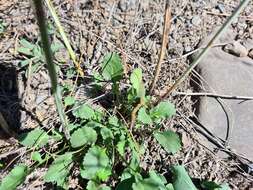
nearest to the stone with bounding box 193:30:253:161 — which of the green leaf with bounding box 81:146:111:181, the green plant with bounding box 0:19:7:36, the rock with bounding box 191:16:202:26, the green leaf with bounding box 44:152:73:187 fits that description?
the rock with bounding box 191:16:202:26

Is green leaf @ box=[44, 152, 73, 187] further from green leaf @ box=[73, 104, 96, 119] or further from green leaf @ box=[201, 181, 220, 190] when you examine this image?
green leaf @ box=[201, 181, 220, 190]

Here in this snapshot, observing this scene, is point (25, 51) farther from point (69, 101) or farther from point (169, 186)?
point (169, 186)

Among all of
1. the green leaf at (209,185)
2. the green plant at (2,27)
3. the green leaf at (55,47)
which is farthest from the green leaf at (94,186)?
the green plant at (2,27)

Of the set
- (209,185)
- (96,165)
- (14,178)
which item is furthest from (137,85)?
(14,178)

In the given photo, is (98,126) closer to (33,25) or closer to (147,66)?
(147,66)

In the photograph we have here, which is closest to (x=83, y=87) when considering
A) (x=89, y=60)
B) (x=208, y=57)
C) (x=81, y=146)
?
(x=89, y=60)
